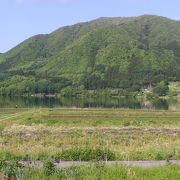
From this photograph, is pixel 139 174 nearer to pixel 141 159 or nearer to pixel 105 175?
pixel 105 175

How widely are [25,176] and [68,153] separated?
6992 mm

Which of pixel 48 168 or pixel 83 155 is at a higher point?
pixel 48 168

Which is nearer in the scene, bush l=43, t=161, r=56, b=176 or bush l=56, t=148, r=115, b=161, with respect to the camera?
bush l=43, t=161, r=56, b=176

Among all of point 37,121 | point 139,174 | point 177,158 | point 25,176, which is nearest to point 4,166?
point 25,176

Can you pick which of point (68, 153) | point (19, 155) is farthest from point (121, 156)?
point (19, 155)

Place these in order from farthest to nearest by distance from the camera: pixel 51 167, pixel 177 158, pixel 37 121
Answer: pixel 37 121 → pixel 177 158 → pixel 51 167

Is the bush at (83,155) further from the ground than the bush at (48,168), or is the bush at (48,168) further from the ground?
the bush at (48,168)

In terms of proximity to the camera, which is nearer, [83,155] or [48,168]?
[48,168]

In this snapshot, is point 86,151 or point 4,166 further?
point 86,151

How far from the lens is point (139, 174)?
1470cm

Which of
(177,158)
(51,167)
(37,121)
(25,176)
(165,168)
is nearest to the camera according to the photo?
(25,176)

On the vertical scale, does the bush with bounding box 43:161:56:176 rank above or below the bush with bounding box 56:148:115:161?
above

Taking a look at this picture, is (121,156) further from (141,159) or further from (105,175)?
(105,175)

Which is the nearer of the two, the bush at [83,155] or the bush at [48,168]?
the bush at [48,168]
